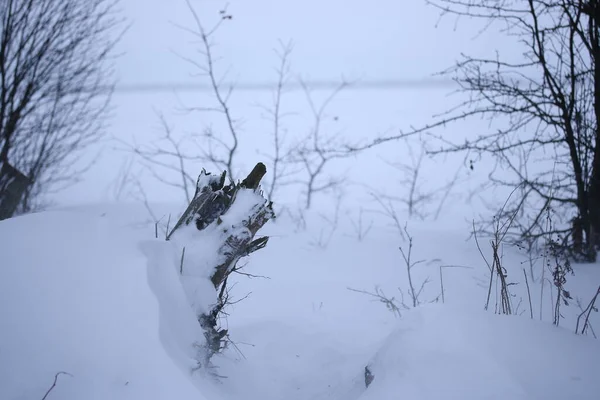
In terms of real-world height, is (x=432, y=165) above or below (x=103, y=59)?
below

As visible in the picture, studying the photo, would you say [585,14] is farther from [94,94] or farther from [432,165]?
[432,165]

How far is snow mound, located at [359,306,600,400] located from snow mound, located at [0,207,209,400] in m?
0.90

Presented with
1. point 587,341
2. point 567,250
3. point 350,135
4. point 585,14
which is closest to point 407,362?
point 587,341

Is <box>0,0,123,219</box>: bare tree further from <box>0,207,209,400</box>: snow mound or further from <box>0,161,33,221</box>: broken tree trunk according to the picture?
<box>0,207,209,400</box>: snow mound

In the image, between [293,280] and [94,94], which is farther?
[94,94]

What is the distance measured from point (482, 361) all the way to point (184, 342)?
4.22 ft

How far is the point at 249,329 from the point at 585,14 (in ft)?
14.0

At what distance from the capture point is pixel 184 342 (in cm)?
158


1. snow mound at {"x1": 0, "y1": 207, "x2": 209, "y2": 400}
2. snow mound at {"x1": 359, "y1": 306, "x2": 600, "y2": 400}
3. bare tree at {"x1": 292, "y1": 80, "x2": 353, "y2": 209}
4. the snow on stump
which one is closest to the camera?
snow mound at {"x1": 0, "y1": 207, "x2": 209, "y2": 400}

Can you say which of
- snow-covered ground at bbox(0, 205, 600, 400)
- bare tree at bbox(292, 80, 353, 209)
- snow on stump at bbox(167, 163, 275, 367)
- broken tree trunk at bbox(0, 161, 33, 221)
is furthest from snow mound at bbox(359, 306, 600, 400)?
broken tree trunk at bbox(0, 161, 33, 221)

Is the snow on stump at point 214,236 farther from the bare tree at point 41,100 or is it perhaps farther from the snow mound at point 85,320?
the bare tree at point 41,100

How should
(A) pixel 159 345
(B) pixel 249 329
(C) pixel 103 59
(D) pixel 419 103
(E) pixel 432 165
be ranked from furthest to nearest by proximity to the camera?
(D) pixel 419 103 → (E) pixel 432 165 → (C) pixel 103 59 → (B) pixel 249 329 → (A) pixel 159 345

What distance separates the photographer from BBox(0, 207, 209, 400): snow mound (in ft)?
3.81

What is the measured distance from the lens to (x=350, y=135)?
12.2m
